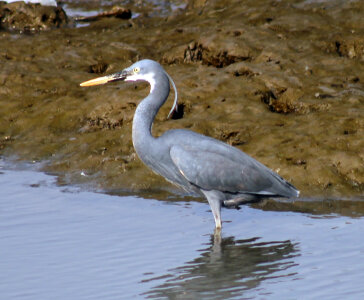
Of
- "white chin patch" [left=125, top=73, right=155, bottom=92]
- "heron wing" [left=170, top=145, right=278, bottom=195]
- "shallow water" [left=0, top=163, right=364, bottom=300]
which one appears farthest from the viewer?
"white chin patch" [left=125, top=73, right=155, bottom=92]

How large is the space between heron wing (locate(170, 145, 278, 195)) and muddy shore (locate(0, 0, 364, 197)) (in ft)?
5.09

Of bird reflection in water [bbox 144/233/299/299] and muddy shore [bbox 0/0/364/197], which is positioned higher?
muddy shore [bbox 0/0/364/197]

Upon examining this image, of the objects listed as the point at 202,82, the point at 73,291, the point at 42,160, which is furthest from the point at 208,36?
the point at 73,291

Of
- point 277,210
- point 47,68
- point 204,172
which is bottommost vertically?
point 277,210

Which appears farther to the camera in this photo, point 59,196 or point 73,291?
point 59,196

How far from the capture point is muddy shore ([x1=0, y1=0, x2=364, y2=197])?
11.4m

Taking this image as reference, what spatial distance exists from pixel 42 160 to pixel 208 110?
2.97 m

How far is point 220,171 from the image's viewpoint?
9.12 m

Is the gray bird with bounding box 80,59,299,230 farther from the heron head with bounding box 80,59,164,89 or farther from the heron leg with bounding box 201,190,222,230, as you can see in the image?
the heron head with bounding box 80,59,164,89

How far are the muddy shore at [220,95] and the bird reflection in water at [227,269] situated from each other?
251cm

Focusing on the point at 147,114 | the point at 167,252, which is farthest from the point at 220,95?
the point at 167,252

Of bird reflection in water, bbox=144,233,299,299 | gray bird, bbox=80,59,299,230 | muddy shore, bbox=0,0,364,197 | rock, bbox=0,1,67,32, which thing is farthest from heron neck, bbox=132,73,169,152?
rock, bbox=0,1,67,32

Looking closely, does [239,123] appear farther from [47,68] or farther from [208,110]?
[47,68]

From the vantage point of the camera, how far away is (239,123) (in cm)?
1216
